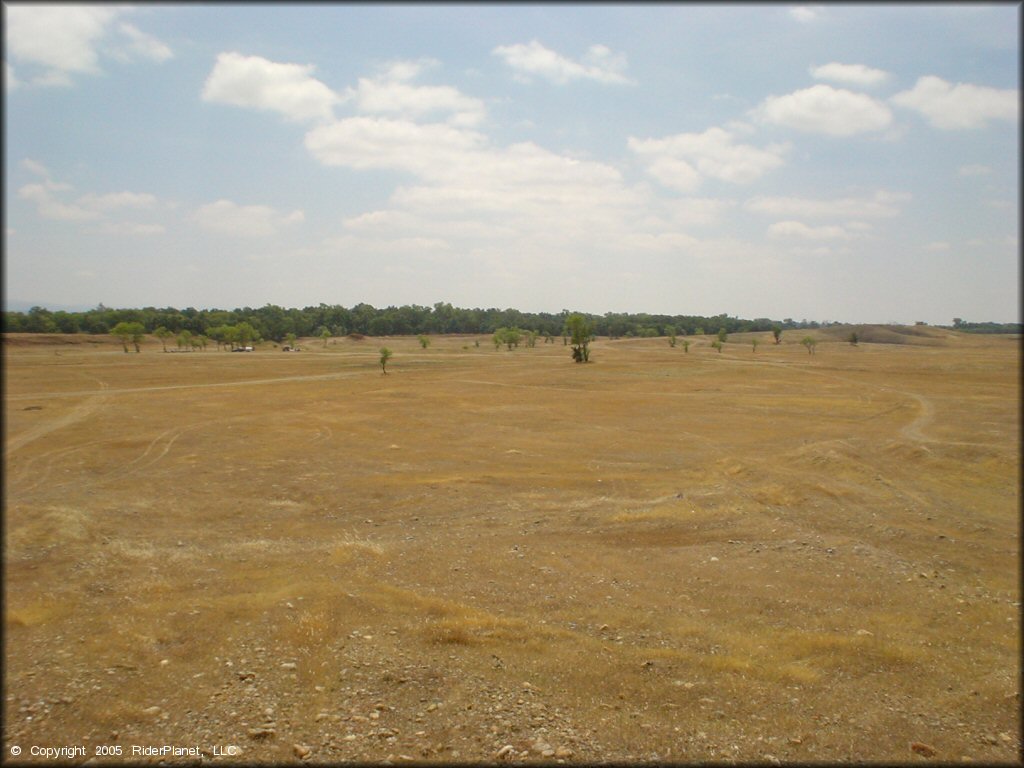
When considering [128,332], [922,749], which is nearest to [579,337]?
[128,332]

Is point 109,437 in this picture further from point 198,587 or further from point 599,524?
point 599,524

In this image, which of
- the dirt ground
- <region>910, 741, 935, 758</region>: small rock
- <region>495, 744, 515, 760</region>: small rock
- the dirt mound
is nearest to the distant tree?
the dirt ground

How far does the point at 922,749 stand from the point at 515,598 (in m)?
6.78

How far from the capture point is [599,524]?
16516 millimetres

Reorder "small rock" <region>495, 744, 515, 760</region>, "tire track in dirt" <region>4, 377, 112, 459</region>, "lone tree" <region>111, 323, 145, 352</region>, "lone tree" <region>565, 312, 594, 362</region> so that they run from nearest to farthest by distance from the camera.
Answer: "small rock" <region>495, 744, 515, 760</region> < "tire track in dirt" <region>4, 377, 112, 459</region> < "lone tree" <region>565, 312, 594, 362</region> < "lone tree" <region>111, 323, 145, 352</region>

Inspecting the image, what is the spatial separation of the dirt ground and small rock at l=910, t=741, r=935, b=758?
1.3 inches

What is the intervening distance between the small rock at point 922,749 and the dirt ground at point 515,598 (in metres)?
0.03

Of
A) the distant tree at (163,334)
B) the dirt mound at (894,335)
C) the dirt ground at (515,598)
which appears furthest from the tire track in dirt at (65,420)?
the dirt mound at (894,335)

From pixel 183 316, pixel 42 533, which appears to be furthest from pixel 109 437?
pixel 183 316

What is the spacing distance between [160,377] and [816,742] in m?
67.5

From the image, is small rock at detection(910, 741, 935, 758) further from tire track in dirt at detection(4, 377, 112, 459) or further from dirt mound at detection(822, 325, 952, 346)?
dirt mound at detection(822, 325, 952, 346)

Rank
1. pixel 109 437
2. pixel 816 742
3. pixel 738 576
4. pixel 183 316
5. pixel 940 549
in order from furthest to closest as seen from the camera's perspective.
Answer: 1. pixel 183 316
2. pixel 109 437
3. pixel 940 549
4. pixel 738 576
5. pixel 816 742

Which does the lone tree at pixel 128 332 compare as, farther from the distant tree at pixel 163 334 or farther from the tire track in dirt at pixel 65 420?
the tire track in dirt at pixel 65 420

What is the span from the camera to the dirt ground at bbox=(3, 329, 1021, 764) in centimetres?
781
